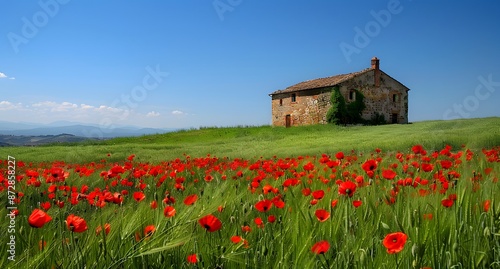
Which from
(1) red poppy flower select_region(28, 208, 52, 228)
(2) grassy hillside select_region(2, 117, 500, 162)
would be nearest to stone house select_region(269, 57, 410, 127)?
(2) grassy hillside select_region(2, 117, 500, 162)

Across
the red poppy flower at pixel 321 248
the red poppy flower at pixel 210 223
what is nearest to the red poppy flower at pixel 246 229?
the red poppy flower at pixel 210 223

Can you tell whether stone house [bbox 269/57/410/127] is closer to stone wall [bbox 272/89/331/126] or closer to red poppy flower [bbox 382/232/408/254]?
stone wall [bbox 272/89/331/126]

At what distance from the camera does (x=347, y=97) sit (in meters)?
40.4

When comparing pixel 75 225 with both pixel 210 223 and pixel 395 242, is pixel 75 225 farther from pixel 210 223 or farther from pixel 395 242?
pixel 395 242

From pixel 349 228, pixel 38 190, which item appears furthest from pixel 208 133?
pixel 349 228

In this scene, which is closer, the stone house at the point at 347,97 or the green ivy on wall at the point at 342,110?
the green ivy on wall at the point at 342,110

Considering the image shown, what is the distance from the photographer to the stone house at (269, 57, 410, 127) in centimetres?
4088

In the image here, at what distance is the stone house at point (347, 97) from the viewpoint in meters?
40.9

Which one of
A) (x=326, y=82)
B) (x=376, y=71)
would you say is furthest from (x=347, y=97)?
(x=376, y=71)

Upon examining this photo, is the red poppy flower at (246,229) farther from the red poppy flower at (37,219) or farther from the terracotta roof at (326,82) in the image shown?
the terracotta roof at (326,82)

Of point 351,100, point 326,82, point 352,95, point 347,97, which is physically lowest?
point 351,100

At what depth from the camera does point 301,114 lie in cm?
4312

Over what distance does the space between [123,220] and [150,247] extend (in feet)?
1.54


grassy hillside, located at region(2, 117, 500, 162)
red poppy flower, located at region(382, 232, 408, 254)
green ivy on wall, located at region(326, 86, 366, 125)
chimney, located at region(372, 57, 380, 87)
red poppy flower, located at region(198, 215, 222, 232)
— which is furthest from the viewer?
chimney, located at region(372, 57, 380, 87)
